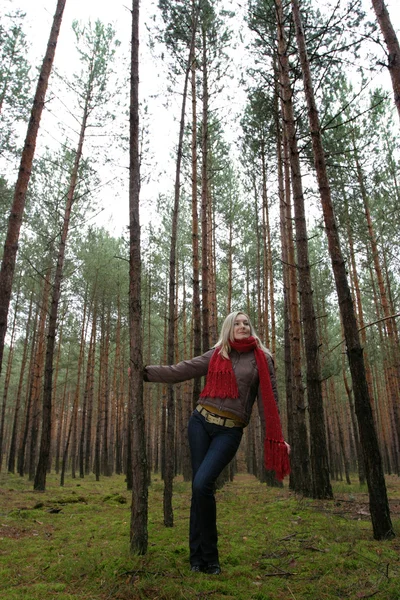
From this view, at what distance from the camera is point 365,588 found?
2.62m

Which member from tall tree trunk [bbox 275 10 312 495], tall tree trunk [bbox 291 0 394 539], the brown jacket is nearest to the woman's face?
the brown jacket

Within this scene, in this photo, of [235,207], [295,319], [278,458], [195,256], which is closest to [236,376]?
[278,458]

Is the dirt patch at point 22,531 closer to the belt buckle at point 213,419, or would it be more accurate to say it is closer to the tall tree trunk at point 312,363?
the belt buckle at point 213,419

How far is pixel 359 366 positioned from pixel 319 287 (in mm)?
14453

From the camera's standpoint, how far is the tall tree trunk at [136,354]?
11.5 ft

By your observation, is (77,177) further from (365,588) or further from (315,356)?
(365,588)

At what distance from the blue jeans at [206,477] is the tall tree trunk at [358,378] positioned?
1746mm

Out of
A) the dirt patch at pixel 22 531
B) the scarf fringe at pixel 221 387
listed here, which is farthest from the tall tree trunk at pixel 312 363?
the dirt patch at pixel 22 531

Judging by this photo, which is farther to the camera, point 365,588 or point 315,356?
point 315,356

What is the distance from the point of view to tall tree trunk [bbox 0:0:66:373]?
4.95m

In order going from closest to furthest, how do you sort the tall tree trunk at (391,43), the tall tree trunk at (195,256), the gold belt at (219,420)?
the gold belt at (219,420), the tall tree trunk at (391,43), the tall tree trunk at (195,256)

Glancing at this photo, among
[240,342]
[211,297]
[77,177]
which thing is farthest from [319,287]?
[240,342]

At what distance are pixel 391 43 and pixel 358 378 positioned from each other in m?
3.83

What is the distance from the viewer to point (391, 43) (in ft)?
14.8
